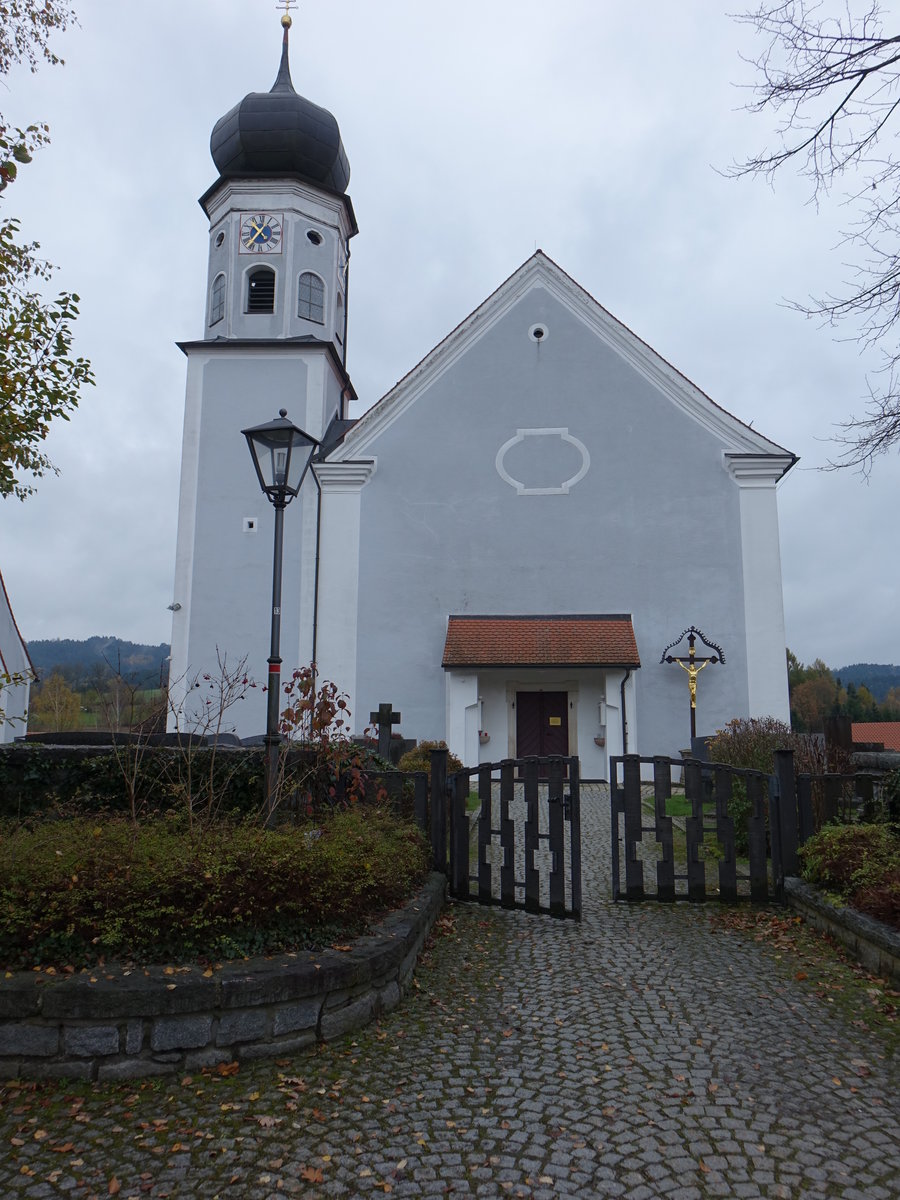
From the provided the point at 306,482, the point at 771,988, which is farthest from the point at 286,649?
the point at 771,988

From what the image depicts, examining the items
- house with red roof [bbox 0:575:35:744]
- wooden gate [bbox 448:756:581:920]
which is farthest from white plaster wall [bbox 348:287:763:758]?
wooden gate [bbox 448:756:581:920]

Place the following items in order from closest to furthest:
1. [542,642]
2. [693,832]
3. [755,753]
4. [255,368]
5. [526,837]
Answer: [526,837]
[693,832]
[755,753]
[542,642]
[255,368]

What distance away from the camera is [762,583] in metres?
20.2

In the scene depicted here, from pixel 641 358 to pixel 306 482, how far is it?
8157mm

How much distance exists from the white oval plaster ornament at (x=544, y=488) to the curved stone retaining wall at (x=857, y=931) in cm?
1416

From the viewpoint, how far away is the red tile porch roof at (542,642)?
19578 millimetres

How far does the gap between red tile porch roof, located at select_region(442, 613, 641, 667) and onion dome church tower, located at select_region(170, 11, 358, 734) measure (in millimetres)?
3644

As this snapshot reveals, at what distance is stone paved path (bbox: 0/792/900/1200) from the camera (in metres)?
3.52

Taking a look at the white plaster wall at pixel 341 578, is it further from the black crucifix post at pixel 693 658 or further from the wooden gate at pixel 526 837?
the wooden gate at pixel 526 837

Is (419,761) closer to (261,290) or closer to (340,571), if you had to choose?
(340,571)

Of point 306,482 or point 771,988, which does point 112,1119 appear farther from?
point 306,482

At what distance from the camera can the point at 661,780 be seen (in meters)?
8.13

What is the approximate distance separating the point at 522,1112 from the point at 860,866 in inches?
158

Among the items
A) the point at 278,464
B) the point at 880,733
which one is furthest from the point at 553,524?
the point at 880,733
